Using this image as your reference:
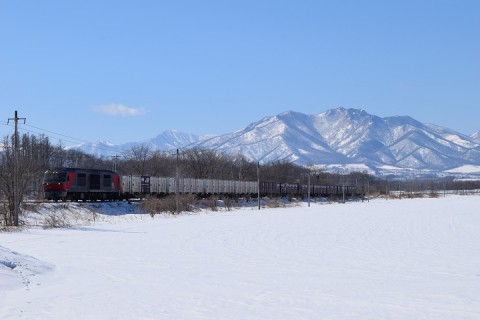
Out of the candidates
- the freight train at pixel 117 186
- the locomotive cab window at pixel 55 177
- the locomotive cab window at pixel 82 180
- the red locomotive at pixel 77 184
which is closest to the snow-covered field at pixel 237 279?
the locomotive cab window at pixel 55 177

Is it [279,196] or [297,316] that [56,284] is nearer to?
[297,316]

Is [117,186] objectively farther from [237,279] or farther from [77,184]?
[237,279]

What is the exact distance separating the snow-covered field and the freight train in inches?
1056

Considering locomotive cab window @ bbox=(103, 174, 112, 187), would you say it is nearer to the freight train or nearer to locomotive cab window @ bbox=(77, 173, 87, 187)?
the freight train

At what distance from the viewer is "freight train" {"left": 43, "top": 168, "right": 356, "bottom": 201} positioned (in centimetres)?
5091

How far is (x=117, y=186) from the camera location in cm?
5856

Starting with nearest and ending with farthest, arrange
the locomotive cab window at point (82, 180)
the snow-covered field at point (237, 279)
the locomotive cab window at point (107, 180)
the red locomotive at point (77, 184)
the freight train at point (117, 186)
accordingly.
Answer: the snow-covered field at point (237, 279) < the red locomotive at point (77, 184) < the freight train at point (117, 186) < the locomotive cab window at point (82, 180) < the locomotive cab window at point (107, 180)

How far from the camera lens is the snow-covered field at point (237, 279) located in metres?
10.3

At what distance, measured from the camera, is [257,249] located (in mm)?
21562

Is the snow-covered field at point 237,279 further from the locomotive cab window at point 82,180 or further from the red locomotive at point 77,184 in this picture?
the locomotive cab window at point 82,180

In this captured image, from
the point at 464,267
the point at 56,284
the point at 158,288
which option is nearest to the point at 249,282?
the point at 158,288

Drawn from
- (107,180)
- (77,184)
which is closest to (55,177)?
(77,184)

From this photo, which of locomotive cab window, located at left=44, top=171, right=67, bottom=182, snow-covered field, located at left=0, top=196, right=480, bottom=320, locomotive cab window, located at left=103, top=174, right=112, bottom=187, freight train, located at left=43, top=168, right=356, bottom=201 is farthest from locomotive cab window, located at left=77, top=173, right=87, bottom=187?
snow-covered field, located at left=0, top=196, right=480, bottom=320

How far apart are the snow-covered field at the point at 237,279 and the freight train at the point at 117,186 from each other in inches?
1056
